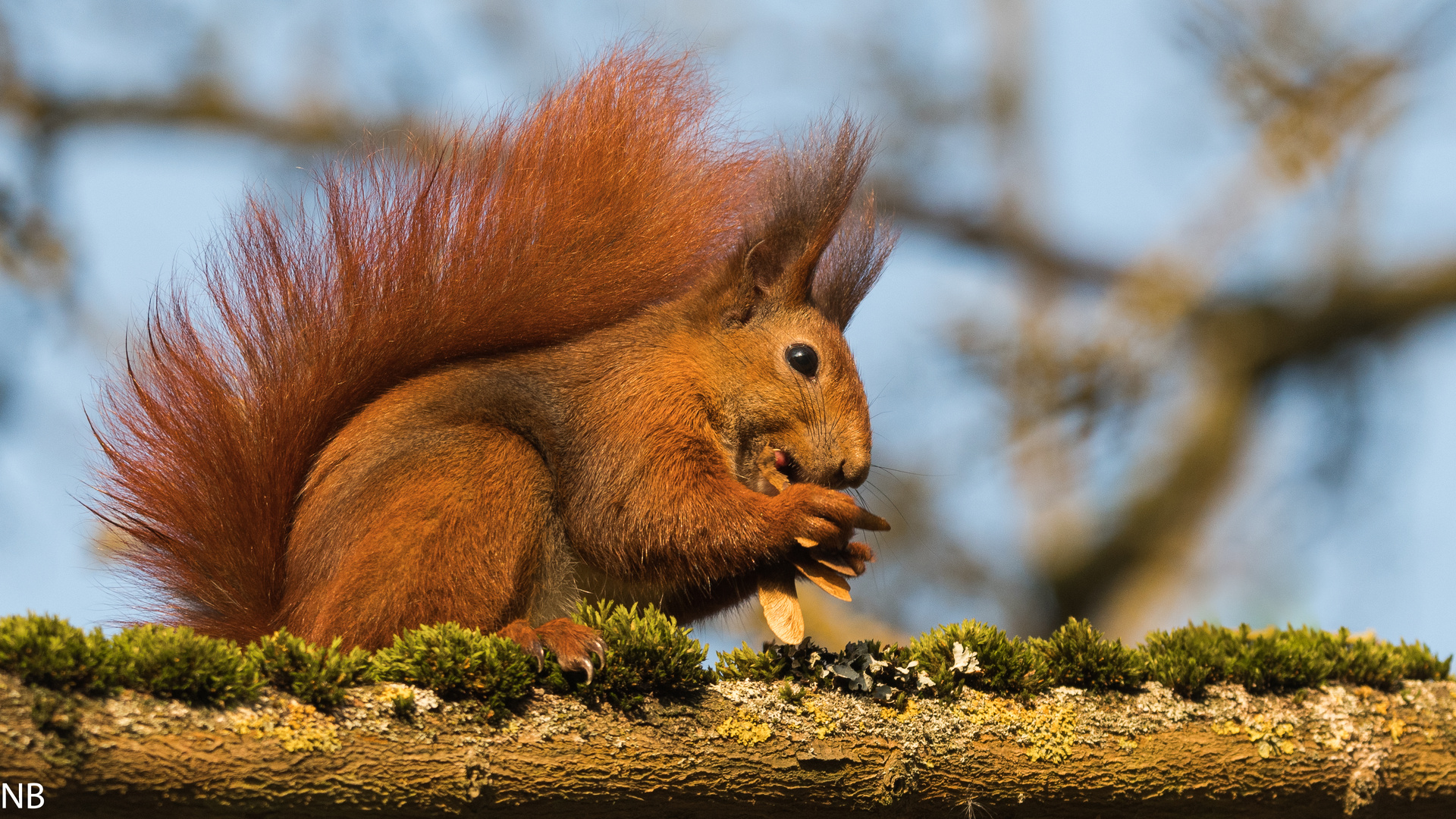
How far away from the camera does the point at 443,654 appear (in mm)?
1524

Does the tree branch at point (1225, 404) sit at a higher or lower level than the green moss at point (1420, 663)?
higher

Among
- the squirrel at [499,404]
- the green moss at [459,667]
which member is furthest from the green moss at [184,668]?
the squirrel at [499,404]

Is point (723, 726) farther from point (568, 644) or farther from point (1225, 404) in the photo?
point (1225, 404)

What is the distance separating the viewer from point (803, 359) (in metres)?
2.32

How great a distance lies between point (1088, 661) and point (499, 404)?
1148mm

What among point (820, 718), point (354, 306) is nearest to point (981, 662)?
point (820, 718)

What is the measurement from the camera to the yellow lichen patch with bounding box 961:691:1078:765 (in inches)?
66.3

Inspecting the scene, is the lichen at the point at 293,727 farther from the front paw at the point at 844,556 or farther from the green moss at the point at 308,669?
the front paw at the point at 844,556

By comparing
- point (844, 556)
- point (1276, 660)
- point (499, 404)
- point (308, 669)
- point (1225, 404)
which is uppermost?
point (1225, 404)

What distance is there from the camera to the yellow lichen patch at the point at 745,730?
1.57 m

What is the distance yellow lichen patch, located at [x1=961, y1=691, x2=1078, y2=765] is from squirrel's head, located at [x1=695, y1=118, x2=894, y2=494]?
25.0 inches

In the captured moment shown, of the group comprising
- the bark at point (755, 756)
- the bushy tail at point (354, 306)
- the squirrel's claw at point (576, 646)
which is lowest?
the bark at point (755, 756)

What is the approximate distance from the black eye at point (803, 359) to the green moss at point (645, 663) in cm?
83

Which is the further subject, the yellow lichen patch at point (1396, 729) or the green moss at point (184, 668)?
the yellow lichen patch at point (1396, 729)
